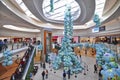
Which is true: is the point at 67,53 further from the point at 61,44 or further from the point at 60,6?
the point at 60,6

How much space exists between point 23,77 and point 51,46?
16.5 meters

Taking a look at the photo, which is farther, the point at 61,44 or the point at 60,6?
the point at 61,44

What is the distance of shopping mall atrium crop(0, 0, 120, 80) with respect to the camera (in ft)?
36.9

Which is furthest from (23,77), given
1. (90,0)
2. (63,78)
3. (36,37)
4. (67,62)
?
(36,37)

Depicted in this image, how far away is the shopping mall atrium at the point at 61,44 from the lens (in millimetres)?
11242

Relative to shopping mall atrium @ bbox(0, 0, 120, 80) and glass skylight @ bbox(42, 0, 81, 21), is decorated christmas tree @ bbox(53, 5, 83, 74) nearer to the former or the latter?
shopping mall atrium @ bbox(0, 0, 120, 80)

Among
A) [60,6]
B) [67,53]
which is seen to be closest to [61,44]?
[67,53]

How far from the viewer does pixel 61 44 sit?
1812cm

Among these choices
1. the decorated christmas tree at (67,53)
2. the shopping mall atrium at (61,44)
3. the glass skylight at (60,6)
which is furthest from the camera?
the decorated christmas tree at (67,53)

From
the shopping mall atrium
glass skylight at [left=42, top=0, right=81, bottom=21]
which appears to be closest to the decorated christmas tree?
the shopping mall atrium

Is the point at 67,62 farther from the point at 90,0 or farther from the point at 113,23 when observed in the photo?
the point at 113,23

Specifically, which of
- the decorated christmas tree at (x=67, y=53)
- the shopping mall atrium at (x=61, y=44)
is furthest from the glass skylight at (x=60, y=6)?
the decorated christmas tree at (x=67, y=53)

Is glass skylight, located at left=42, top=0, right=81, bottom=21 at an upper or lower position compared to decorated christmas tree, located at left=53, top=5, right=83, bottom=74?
upper

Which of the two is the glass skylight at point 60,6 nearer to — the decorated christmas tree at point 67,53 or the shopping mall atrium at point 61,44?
the shopping mall atrium at point 61,44
